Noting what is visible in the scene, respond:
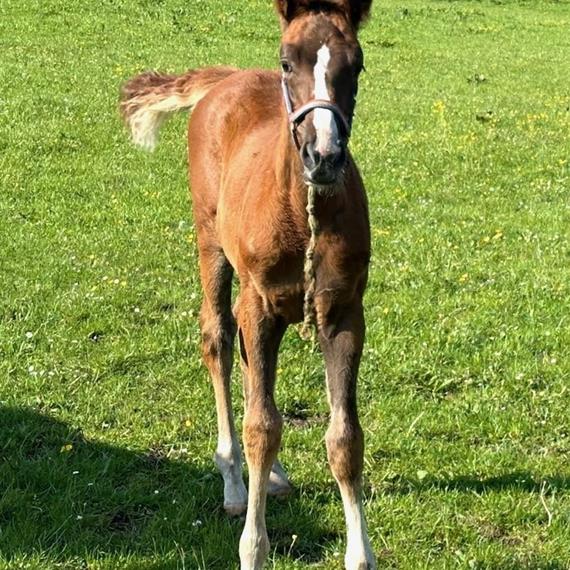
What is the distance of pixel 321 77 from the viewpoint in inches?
125

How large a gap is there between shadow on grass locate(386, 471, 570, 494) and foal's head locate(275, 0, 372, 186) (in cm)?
203

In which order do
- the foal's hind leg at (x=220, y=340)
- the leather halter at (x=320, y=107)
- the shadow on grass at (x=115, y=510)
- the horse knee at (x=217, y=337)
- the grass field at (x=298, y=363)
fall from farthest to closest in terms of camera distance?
the horse knee at (x=217, y=337)
the foal's hind leg at (x=220, y=340)
the grass field at (x=298, y=363)
the shadow on grass at (x=115, y=510)
the leather halter at (x=320, y=107)

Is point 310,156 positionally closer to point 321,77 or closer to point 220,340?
point 321,77

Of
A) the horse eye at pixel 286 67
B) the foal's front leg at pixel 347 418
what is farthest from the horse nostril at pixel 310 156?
the foal's front leg at pixel 347 418

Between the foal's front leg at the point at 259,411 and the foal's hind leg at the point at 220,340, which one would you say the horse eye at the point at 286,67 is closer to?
the foal's front leg at the point at 259,411

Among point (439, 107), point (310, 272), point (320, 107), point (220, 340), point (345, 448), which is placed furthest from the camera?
point (439, 107)

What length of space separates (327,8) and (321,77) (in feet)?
1.33

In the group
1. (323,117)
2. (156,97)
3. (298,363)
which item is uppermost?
(323,117)

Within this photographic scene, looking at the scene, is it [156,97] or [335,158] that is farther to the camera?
[156,97]

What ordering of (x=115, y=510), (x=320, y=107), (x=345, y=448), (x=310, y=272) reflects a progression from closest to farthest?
(x=320, y=107)
(x=310, y=272)
(x=345, y=448)
(x=115, y=510)

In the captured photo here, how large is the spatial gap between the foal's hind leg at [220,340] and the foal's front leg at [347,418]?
889 mm

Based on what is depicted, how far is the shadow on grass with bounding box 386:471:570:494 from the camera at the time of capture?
14.6ft

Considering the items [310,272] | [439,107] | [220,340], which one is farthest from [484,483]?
[439,107]

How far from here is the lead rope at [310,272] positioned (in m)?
3.47
